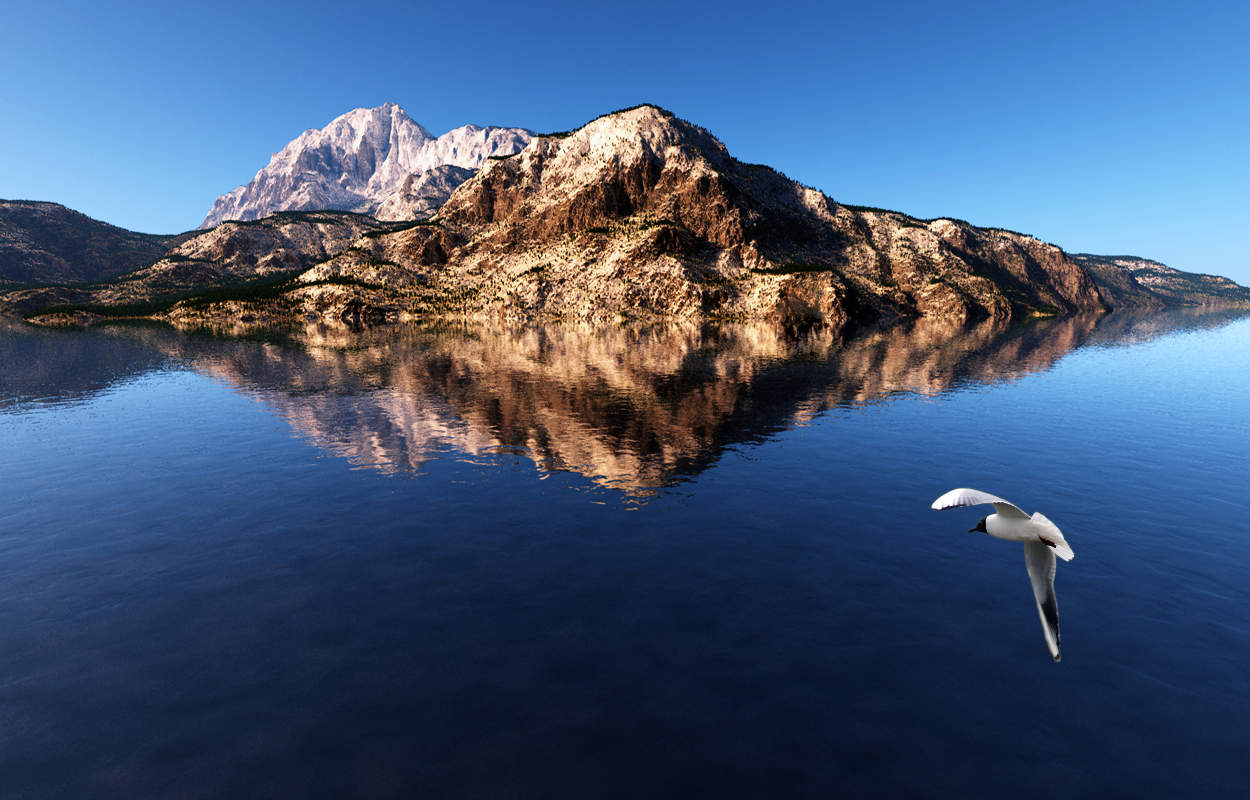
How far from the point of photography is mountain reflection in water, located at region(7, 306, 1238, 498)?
116 ft

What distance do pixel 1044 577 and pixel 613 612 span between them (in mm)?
11306

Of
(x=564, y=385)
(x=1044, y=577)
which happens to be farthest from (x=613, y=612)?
(x=564, y=385)

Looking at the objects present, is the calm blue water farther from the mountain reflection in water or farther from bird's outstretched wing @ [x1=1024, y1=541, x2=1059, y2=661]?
bird's outstretched wing @ [x1=1024, y1=541, x2=1059, y2=661]

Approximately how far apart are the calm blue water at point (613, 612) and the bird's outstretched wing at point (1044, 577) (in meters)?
2.68

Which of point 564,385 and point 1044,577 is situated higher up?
point 1044,577

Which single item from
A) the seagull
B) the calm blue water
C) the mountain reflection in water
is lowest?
the calm blue water

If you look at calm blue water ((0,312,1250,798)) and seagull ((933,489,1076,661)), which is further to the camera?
seagull ((933,489,1076,661))

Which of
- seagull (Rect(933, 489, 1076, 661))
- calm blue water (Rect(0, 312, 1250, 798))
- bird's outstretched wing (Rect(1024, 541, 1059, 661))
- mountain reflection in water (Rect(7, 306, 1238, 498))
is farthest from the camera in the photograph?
mountain reflection in water (Rect(7, 306, 1238, 498))

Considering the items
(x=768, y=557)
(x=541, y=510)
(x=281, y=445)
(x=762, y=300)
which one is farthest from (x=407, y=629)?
(x=762, y=300)

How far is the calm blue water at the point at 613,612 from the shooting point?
35.4 ft

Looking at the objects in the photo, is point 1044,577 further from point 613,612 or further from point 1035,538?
point 613,612

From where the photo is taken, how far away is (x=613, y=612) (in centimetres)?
1612

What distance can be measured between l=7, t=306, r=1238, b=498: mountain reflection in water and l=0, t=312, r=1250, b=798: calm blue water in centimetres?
82

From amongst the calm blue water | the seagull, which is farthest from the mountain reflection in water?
the seagull
